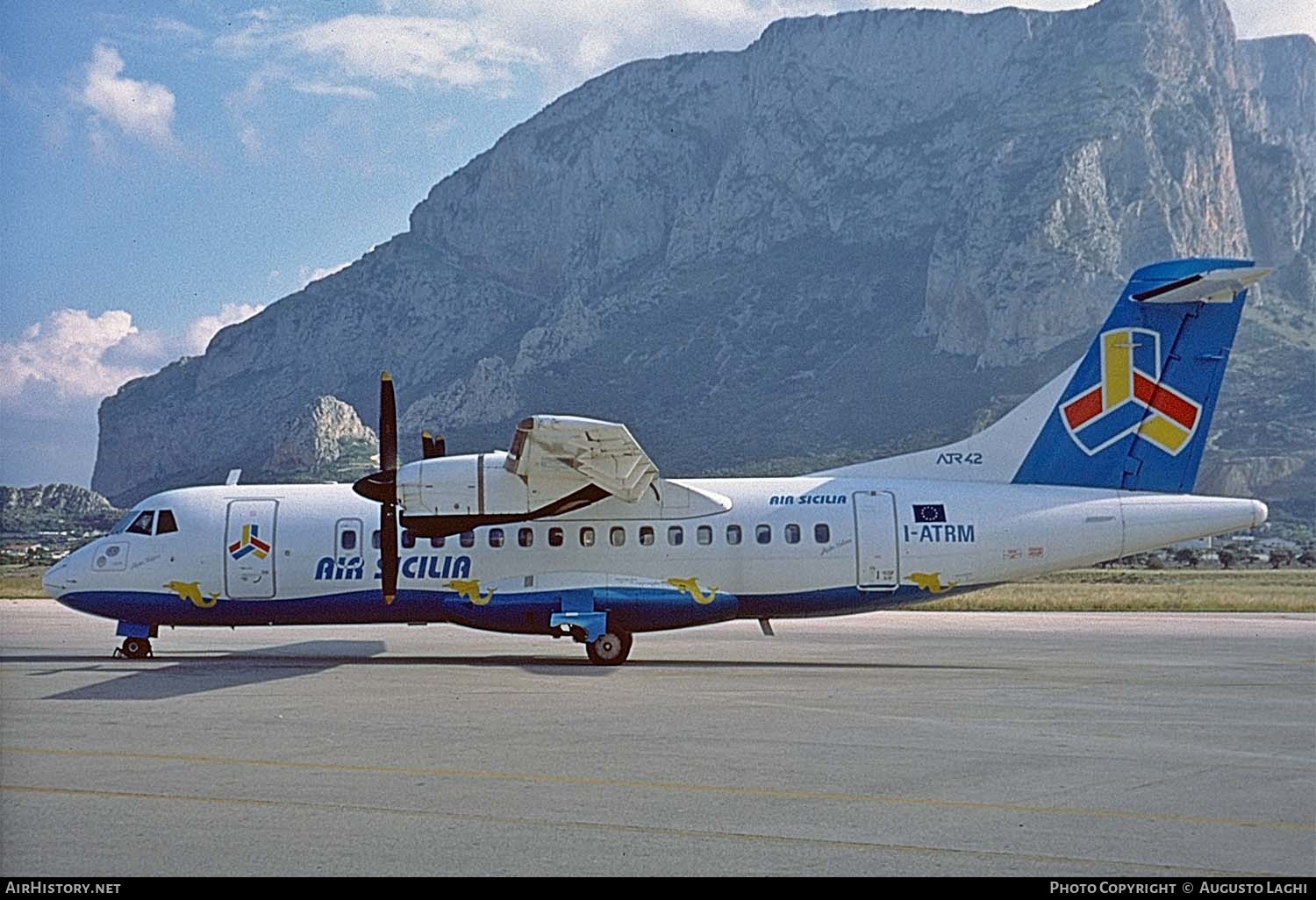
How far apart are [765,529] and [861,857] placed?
44.5ft

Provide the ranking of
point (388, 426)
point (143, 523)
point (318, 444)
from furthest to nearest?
1. point (318, 444)
2. point (143, 523)
3. point (388, 426)

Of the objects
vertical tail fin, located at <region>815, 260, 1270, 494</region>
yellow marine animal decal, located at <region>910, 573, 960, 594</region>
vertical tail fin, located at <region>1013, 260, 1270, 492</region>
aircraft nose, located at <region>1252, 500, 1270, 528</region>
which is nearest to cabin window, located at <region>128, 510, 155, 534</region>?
yellow marine animal decal, located at <region>910, 573, 960, 594</region>

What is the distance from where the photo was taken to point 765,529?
21.1 metres

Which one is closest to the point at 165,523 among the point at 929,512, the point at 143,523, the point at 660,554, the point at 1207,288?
the point at 143,523

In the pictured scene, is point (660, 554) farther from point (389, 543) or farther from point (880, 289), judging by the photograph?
→ point (880, 289)

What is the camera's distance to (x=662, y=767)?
35.4 feet

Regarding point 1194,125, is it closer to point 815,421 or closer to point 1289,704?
point 815,421

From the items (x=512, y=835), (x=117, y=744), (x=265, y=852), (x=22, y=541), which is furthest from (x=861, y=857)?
(x=22, y=541)

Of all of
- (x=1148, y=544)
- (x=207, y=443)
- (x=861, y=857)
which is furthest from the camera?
(x=207, y=443)

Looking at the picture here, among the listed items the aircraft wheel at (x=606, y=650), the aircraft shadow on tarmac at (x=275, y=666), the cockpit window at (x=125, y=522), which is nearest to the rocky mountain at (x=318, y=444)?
the cockpit window at (x=125, y=522)

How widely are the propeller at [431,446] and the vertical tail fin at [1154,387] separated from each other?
35.2 feet

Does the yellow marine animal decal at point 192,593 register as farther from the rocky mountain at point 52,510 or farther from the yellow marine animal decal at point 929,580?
the rocky mountain at point 52,510

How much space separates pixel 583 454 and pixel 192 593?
753 cm

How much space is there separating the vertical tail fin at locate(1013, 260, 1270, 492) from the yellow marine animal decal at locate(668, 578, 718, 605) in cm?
640
